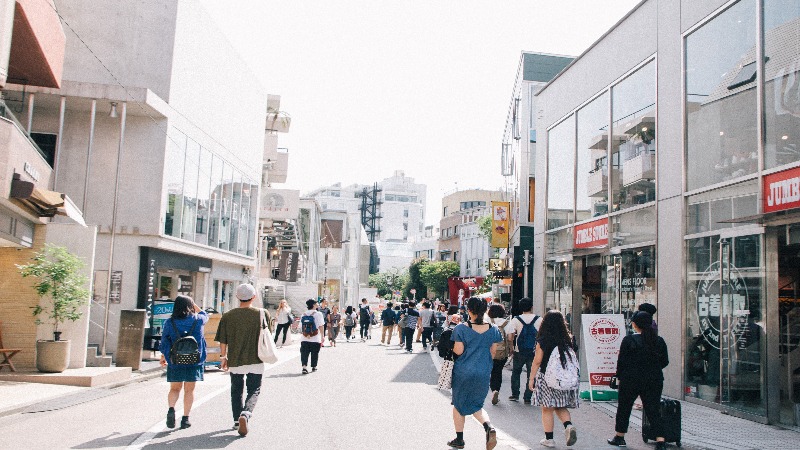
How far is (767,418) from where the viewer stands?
10.9 m

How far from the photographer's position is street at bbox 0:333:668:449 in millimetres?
8344

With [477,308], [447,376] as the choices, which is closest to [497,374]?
[447,376]

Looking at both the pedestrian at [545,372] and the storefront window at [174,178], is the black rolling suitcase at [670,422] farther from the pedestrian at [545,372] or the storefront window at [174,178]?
the storefront window at [174,178]

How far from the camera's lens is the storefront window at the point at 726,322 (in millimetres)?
11469

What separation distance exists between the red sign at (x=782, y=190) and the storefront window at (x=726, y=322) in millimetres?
720

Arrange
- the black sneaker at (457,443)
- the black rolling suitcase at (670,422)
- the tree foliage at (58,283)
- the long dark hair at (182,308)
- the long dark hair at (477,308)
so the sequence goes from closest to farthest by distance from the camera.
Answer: the black sneaker at (457,443) → the long dark hair at (477,308) → the black rolling suitcase at (670,422) → the long dark hair at (182,308) → the tree foliage at (58,283)

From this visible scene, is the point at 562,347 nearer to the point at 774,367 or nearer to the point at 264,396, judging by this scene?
the point at 774,367

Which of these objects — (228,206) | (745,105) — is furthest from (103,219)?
(745,105)

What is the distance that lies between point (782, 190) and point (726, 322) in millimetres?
2624

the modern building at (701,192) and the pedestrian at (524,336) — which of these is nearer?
the modern building at (701,192)

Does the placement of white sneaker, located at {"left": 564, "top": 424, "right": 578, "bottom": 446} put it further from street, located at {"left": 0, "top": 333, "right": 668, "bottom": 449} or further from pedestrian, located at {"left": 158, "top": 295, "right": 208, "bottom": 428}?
pedestrian, located at {"left": 158, "top": 295, "right": 208, "bottom": 428}

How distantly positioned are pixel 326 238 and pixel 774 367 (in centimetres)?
6770

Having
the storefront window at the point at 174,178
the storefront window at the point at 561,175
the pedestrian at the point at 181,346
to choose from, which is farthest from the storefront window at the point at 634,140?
the storefront window at the point at 174,178

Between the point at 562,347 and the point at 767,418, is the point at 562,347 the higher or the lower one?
the higher one
